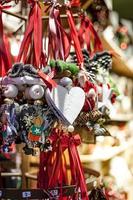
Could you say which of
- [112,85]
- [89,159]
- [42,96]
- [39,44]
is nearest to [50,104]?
[42,96]

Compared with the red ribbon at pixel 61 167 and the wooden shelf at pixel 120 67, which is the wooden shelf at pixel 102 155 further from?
the red ribbon at pixel 61 167

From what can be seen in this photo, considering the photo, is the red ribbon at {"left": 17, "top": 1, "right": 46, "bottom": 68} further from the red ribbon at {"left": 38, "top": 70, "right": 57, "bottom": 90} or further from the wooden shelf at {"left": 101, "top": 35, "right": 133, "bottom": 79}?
the wooden shelf at {"left": 101, "top": 35, "right": 133, "bottom": 79}

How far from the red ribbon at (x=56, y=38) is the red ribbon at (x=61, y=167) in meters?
0.16

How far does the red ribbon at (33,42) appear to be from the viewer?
771mm

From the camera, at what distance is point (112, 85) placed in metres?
0.95

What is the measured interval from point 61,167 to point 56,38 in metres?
0.28

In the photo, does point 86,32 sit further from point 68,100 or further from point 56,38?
point 68,100

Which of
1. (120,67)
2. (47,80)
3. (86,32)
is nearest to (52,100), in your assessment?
(47,80)

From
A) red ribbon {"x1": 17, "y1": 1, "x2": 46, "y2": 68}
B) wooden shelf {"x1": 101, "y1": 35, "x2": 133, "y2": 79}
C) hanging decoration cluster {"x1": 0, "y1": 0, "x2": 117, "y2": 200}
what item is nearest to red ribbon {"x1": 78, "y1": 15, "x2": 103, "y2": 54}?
hanging decoration cluster {"x1": 0, "y1": 0, "x2": 117, "y2": 200}

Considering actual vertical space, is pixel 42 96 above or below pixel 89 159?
above

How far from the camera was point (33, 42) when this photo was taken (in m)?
0.78

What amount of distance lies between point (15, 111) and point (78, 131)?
18 centimetres

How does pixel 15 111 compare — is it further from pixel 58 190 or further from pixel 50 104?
pixel 58 190

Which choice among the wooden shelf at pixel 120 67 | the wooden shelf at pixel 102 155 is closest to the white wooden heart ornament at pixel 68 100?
the wooden shelf at pixel 102 155
